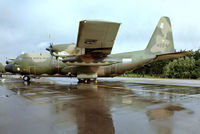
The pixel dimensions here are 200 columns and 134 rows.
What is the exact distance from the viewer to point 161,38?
1812 cm

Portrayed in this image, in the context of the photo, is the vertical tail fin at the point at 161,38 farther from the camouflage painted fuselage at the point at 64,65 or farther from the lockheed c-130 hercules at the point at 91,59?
the camouflage painted fuselage at the point at 64,65

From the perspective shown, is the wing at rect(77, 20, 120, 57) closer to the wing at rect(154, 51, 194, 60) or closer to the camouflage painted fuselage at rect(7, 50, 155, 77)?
the camouflage painted fuselage at rect(7, 50, 155, 77)

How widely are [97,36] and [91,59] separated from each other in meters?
4.89

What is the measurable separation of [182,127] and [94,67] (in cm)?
1315

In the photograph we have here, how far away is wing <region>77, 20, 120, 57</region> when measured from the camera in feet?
29.7

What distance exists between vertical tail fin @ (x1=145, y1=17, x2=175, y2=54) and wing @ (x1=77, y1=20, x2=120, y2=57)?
22.9ft

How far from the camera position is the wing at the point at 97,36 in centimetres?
904

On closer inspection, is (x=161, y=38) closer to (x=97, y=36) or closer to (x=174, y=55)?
(x=174, y=55)

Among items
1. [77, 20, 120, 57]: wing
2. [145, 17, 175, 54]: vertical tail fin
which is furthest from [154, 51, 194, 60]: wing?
[77, 20, 120, 57]: wing

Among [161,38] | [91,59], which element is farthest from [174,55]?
[91,59]

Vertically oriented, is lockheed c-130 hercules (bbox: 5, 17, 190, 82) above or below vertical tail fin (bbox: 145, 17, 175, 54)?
below

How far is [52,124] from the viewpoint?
3.85 m

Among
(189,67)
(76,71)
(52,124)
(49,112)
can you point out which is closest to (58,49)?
(76,71)

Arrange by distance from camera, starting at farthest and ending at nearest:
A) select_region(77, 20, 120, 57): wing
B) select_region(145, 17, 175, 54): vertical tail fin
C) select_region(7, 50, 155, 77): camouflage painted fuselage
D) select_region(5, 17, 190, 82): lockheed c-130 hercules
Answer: select_region(145, 17, 175, 54): vertical tail fin
select_region(7, 50, 155, 77): camouflage painted fuselage
select_region(5, 17, 190, 82): lockheed c-130 hercules
select_region(77, 20, 120, 57): wing
